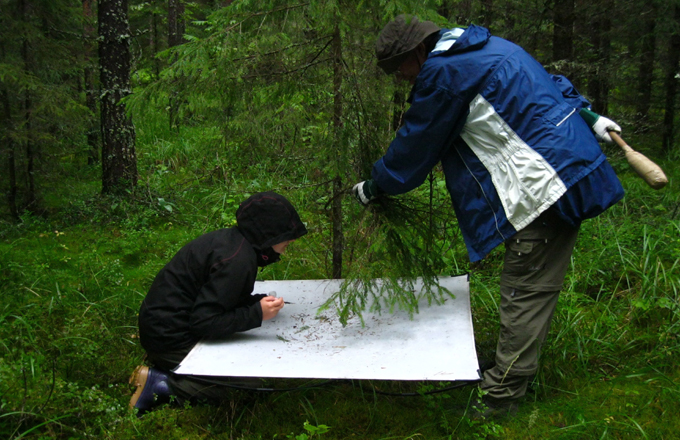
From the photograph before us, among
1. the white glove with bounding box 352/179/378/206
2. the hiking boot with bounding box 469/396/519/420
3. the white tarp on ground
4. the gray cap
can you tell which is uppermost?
the gray cap

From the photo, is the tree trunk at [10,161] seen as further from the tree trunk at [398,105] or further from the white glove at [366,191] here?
the white glove at [366,191]

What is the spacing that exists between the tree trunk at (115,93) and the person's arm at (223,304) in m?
4.35

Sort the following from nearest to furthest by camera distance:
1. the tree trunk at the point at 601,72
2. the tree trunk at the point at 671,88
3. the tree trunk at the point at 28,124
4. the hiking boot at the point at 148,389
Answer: the hiking boot at the point at 148,389, the tree trunk at the point at 28,124, the tree trunk at the point at 601,72, the tree trunk at the point at 671,88

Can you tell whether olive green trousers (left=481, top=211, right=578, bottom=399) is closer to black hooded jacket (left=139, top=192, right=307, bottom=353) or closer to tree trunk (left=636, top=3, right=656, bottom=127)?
black hooded jacket (left=139, top=192, right=307, bottom=353)

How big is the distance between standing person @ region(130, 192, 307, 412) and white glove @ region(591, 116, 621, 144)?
177cm

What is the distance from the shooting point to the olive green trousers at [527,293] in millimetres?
2645

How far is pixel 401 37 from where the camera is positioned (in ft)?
8.95

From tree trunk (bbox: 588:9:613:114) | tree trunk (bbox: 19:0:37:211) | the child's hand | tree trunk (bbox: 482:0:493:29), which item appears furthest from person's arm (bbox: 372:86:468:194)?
tree trunk (bbox: 482:0:493:29)

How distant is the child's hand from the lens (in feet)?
9.93

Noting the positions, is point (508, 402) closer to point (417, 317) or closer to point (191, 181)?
point (417, 317)

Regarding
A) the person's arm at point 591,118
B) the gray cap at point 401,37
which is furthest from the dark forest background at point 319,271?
the person's arm at point 591,118

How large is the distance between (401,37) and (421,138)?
0.57 m

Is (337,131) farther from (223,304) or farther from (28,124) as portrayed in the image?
(28,124)

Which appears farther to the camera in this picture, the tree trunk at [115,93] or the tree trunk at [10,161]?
the tree trunk at [115,93]
